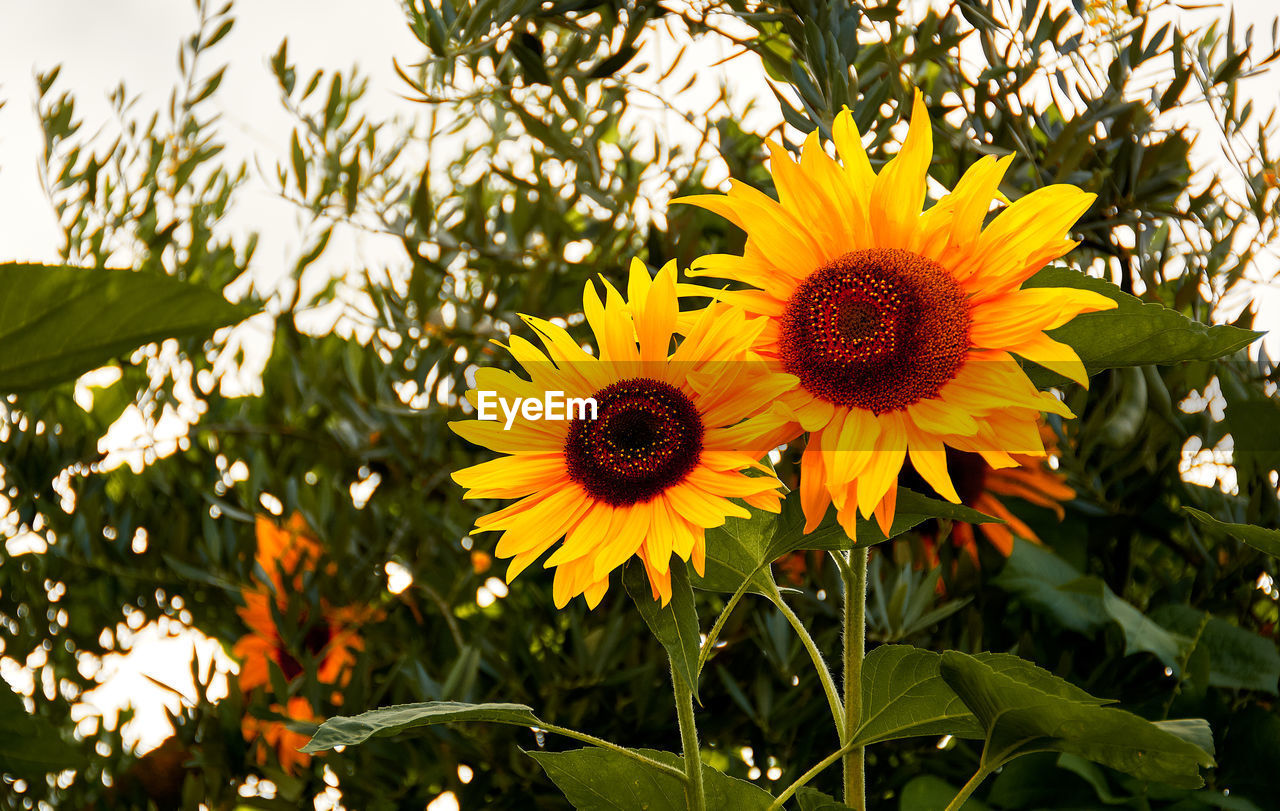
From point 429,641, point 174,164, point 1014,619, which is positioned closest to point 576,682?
point 429,641

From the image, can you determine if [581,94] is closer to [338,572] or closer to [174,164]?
[338,572]

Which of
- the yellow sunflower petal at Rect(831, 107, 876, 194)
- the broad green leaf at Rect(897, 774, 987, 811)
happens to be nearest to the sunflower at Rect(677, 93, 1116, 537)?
the yellow sunflower petal at Rect(831, 107, 876, 194)

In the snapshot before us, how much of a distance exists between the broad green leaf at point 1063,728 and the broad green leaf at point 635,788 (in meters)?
0.06

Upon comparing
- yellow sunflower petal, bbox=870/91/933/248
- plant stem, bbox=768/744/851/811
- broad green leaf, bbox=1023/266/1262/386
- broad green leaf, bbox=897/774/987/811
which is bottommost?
broad green leaf, bbox=897/774/987/811

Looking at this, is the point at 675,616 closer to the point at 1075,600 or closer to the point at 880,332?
the point at 880,332

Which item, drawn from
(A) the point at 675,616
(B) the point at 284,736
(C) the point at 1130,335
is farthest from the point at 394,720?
(B) the point at 284,736

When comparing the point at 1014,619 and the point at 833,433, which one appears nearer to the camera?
the point at 833,433

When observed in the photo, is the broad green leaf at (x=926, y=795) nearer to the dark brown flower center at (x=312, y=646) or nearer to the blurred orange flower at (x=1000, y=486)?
the blurred orange flower at (x=1000, y=486)

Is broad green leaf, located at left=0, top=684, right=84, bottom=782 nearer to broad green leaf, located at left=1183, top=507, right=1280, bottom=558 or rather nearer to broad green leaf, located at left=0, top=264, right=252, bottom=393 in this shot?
broad green leaf, located at left=0, top=264, right=252, bottom=393

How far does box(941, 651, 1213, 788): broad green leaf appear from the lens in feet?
0.65

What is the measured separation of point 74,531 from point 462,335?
0.79 ft

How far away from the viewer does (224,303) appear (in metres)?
0.15

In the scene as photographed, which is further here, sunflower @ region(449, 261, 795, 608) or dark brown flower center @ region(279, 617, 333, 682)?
dark brown flower center @ region(279, 617, 333, 682)

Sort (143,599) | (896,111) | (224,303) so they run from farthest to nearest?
(143,599) < (896,111) < (224,303)
